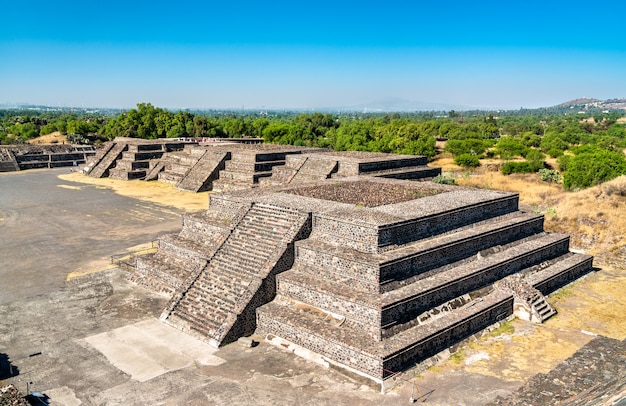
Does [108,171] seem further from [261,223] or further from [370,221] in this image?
[370,221]

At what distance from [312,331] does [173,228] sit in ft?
43.7

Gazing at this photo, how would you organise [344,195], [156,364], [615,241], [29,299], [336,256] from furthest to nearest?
1. [615,241]
2. [344,195]
3. [29,299]
4. [336,256]
5. [156,364]

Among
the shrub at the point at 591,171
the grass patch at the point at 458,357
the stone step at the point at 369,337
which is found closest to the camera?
the stone step at the point at 369,337

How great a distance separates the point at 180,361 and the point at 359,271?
4.51 metres

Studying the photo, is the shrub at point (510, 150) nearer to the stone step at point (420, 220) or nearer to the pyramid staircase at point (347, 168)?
the pyramid staircase at point (347, 168)

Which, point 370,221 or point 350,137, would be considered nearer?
point 370,221

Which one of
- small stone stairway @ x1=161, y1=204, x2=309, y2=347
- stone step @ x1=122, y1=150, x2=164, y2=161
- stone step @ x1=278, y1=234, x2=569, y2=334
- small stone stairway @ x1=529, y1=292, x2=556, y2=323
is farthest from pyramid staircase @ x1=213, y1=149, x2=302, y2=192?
small stone stairway @ x1=529, y1=292, x2=556, y2=323

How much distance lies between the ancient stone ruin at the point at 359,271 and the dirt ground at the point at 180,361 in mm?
525

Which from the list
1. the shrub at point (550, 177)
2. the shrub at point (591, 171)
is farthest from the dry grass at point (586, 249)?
the shrub at point (591, 171)

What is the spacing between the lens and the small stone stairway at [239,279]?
1247 centimetres

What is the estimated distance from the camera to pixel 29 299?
14.7 m

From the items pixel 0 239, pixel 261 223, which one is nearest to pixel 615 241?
pixel 261 223

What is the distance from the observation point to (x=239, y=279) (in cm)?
1348

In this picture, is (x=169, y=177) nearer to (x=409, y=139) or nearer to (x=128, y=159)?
(x=128, y=159)
